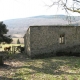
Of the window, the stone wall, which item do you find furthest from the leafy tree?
the window

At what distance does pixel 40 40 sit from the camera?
1078 inches

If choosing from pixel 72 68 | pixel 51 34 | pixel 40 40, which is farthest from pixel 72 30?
pixel 72 68

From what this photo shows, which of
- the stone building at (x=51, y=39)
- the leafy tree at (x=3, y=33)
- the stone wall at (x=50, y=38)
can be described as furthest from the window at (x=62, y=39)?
the leafy tree at (x=3, y=33)

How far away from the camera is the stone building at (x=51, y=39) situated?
88.7ft

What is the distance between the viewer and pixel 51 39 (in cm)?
2811

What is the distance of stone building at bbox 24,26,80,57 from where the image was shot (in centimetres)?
2705

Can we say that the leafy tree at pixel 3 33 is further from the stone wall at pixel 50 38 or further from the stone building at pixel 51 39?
the stone wall at pixel 50 38

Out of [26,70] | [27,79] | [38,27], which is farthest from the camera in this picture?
[38,27]

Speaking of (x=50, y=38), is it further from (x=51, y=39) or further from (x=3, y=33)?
(x=3, y=33)

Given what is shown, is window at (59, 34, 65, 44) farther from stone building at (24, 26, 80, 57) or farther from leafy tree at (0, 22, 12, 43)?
leafy tree at (0, 22, 12, 43)

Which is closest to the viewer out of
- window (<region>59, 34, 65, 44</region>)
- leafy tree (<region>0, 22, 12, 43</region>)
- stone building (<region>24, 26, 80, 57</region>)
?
stone building (<region>24, 26, 80, 57</region>)

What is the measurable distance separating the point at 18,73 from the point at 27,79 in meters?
1.97

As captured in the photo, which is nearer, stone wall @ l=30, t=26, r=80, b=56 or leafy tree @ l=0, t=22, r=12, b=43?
stone wall @ l=30, t=26, r=80, b=56

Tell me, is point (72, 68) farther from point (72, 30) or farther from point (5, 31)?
point (5, 31)
